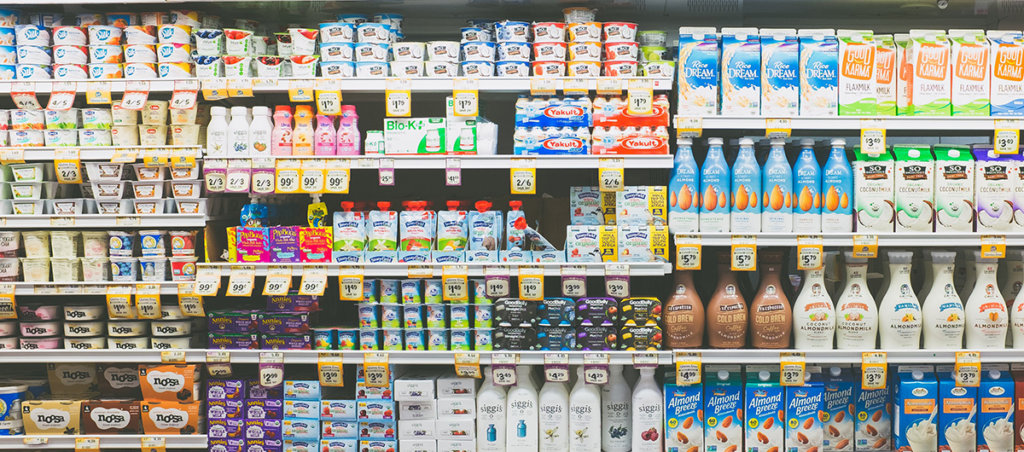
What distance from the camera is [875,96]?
2820 millimetres

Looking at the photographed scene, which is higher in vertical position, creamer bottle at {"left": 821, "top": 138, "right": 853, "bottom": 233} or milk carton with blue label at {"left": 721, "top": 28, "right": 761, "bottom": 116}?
milk carton with blue label at {"left": 721, "top": 28, "right": 761, "bottom": 116}

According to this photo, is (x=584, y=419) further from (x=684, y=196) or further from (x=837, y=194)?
(x=837, y=194)

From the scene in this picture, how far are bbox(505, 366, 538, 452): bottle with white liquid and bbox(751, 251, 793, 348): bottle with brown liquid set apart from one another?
901mm

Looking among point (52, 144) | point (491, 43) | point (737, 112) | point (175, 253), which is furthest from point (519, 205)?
point (52, 144)

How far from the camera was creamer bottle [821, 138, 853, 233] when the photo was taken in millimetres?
2791

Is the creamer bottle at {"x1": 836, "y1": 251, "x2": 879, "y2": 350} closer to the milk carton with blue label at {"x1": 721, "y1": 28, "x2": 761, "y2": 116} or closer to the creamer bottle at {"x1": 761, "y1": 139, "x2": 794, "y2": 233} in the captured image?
the creamer bottle at {"x1": 761, "y1": 139, "x2": 794, "y2": 233}

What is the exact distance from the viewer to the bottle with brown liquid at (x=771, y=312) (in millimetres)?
2838

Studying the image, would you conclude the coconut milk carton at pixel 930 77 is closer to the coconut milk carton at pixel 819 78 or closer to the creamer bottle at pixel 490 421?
the coconut milk carton at pixel 819 78

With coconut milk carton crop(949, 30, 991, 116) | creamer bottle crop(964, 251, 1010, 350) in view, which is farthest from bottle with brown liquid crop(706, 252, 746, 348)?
coconut milk carton crop(949, 30, 991, 116)

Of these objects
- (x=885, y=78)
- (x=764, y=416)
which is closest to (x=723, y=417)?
(x=764, y=416)

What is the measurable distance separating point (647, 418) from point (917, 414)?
1033mm

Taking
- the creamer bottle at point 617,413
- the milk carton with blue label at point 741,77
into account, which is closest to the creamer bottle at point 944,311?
the milk carton with blue label at point 741,77

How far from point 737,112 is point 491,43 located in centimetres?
97

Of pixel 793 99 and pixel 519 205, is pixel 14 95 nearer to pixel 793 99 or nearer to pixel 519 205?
pixel 519 205
